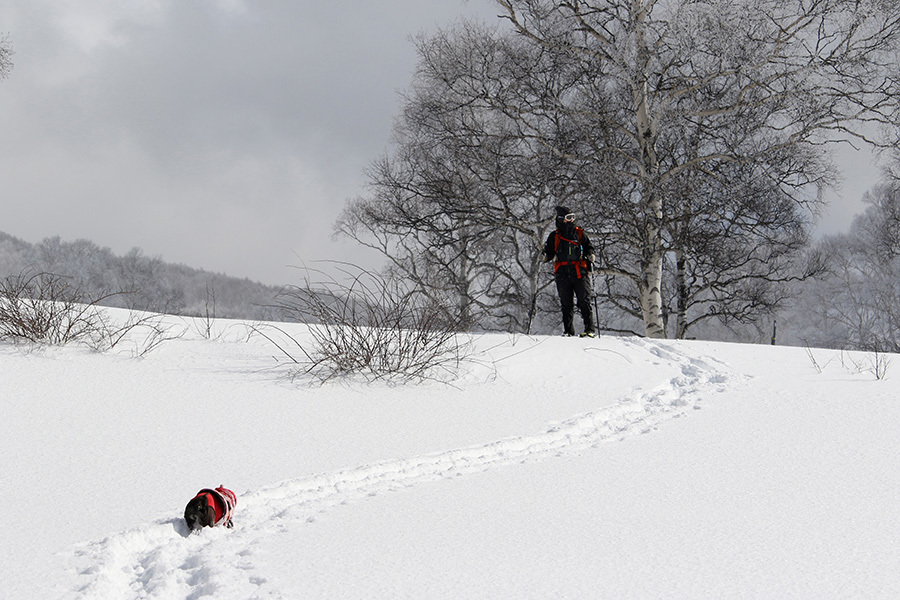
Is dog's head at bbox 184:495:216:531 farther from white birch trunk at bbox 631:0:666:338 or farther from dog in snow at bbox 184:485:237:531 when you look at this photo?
white birch trunk at bbox 631:0:666:338

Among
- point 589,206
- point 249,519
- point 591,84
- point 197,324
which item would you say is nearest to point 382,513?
point 249,519

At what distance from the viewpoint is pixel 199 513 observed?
2.44 metres

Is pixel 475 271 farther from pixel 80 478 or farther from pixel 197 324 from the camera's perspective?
pixel 80 478

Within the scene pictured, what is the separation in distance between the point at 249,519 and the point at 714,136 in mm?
12547

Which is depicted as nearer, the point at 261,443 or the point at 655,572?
the point at 655,572

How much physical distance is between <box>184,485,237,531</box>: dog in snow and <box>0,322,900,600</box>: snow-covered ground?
59mm

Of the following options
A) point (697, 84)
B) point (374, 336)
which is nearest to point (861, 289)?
point (697, 84)

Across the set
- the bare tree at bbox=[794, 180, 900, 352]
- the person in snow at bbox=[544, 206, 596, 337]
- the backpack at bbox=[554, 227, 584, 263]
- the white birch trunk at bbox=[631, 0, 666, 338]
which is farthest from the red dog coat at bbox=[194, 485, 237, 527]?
the bare tree at bbox=[794, 180, 900, 352]

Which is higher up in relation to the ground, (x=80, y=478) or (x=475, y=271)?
(x=475, y=271)

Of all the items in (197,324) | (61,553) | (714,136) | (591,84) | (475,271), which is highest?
(591,84)

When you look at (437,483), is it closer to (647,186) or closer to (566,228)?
(566,228)

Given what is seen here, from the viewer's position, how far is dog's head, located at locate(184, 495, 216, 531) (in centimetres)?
244

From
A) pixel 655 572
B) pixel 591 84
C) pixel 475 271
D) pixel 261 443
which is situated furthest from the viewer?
pixel 475 271

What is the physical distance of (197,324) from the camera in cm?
651
